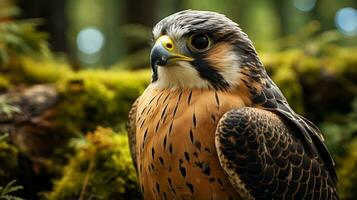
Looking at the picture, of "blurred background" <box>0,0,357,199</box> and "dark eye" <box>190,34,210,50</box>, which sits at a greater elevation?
"dark eye" <box>190,34,210,50</box>

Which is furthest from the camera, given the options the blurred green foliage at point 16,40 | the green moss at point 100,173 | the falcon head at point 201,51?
the blurred green foliage at point 16,40

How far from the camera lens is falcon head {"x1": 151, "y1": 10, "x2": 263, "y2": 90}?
11.5 ft

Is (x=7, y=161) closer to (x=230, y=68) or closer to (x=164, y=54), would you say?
(x=164, y=54)

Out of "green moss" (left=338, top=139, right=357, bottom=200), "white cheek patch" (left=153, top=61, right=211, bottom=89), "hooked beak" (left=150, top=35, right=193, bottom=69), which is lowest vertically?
"green moss" (left=338, top=139, right=357, bottom=200)

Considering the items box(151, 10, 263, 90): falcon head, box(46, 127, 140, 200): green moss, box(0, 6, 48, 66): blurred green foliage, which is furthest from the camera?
box(0, 6, 48, 66): blurred green foliage

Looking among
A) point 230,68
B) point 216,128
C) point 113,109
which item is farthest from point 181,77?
point 113,109

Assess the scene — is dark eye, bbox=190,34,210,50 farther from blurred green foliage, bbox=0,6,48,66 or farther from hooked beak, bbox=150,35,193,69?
blurred green foliage, bbox=0,6,48,66

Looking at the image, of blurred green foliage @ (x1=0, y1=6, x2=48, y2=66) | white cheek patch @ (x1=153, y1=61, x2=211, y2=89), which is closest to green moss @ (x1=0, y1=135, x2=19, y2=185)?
blurred green foliage @ (x1=0, y1=6, x2=48, y2=66)

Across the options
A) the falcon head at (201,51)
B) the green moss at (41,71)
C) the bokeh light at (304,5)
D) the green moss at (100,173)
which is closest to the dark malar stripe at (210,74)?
the falcon head at (201,51)

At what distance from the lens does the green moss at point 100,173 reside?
174 inches

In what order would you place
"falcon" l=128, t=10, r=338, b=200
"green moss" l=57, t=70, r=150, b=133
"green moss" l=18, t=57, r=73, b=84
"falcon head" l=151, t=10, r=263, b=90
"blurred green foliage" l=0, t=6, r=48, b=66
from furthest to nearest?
1. "green moss" l=18, t=57, r=73, b=84
2. "blurred green foliage" l=0, t=6, r=48, b=66
3. "green moss" l=57, t=70, r=150, b=133
4. "falcon head" l=151, t=10, r=263, b=90
5. "falcon" l=128, t=10, r=338, b=200

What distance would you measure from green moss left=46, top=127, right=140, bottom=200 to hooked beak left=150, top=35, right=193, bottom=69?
49.6 inches

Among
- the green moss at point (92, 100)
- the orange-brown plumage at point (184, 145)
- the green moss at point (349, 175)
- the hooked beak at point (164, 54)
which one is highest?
the hooked beak at point (164, 54)

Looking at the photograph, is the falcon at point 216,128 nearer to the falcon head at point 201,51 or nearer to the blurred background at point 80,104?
the falcon head at point 201,51
